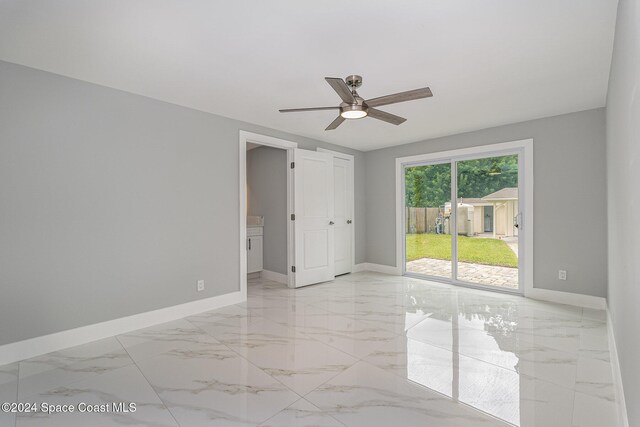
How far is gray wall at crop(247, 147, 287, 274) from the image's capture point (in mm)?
5203

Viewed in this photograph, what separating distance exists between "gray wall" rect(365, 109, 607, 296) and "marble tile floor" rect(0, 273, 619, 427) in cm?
52

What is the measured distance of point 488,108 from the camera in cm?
362

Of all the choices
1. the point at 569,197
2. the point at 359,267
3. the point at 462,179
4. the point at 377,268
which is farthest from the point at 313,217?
the point at 569,197

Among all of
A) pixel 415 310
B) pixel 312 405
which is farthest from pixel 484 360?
pixel 312 405

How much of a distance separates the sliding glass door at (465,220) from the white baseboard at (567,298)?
23cm

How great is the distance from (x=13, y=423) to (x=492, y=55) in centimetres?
401

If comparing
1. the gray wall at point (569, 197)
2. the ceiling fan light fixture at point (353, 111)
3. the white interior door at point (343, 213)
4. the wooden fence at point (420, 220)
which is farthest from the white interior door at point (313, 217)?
the gray wall at point (569, 197)

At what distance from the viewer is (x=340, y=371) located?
2.29 m

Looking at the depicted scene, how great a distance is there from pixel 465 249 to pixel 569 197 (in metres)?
1.52

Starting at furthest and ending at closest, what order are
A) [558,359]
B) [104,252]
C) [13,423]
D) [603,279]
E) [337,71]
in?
[603,279]
[104,252]
[337,71]
[558,359]
[13,423]

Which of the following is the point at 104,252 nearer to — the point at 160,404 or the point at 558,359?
the point at 160,404

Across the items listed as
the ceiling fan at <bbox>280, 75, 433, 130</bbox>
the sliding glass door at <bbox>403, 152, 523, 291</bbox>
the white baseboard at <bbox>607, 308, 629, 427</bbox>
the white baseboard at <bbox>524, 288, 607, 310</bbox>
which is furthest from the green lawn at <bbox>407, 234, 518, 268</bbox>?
the ceiling fan at <bbox>280, 75, 433, 130</bbox>

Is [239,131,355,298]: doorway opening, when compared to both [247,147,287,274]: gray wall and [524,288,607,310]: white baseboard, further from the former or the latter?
[524,288,607,310]: white baseboard

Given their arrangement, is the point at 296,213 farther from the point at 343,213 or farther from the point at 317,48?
the point at 317,48
